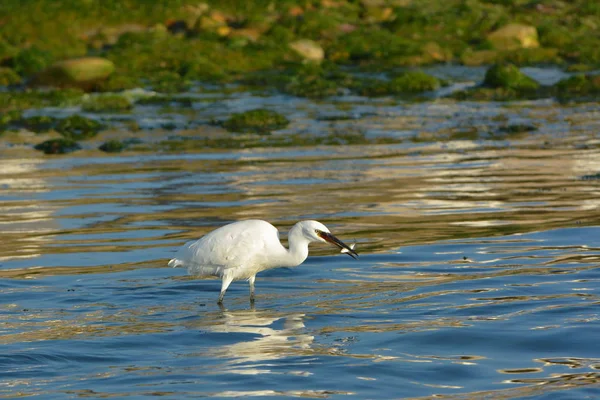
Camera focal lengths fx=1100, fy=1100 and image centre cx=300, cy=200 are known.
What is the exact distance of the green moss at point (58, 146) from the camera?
20.9m

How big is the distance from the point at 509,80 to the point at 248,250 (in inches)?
794

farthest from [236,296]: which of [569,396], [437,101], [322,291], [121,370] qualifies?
[437,101]

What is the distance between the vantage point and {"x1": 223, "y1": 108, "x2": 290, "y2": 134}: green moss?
24.0 metres

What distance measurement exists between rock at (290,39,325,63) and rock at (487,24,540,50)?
19.8 feet

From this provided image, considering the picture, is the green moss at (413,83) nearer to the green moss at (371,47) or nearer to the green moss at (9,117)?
the green moss at (371,47)

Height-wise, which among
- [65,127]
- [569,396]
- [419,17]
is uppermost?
[419,17]

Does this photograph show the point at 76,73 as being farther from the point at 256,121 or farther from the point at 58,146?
the point at 58,146

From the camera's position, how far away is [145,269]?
1144 cm

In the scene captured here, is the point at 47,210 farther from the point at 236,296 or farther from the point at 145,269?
the point at 236,296

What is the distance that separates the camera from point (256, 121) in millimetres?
24359

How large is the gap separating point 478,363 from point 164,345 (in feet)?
8.14

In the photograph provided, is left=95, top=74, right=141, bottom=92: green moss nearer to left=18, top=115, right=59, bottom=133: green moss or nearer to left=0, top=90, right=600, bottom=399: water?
left=18, top=115, right=59, bottom=133: green moss

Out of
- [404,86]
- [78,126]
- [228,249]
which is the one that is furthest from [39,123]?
[228,249]

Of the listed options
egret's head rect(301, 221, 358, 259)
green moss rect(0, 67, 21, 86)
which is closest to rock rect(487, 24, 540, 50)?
green moss rect(0, 67, 21, 86)
